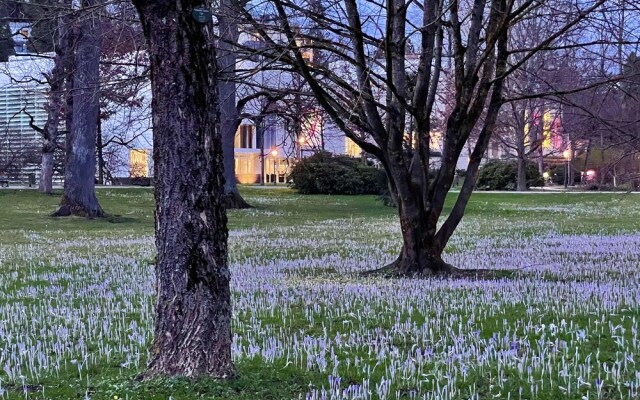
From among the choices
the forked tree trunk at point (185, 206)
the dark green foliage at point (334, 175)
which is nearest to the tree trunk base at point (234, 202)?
the dark green foliage at point (334, 175)

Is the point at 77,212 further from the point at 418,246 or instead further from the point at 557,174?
the point at 557,174

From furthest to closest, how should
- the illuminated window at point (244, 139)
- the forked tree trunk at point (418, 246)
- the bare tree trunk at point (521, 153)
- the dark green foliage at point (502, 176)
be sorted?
the illuminated window at point (244, 139) < the dark green foliage at point (502, 176) < the bare tree trunk at point (521, 153) < the forked tree trunk at point (418, 246)

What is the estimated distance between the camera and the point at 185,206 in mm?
4363

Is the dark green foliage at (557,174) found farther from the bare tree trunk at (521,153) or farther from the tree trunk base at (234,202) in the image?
the tree trunk base at (234,202)

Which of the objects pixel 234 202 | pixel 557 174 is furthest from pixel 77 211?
pixel 557 174

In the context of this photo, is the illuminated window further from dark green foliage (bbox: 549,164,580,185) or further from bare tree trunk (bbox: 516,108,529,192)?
bare tree trunk (bbox: 516,108,529,192)

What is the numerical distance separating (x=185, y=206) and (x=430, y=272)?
22.2ft

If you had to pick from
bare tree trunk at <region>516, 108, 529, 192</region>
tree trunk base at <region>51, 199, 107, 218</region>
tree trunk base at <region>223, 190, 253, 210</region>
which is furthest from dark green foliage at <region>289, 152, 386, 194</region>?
tree trunk base at <region>51, 199, 107, 218</region>

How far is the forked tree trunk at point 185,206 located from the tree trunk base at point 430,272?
6.28 metres

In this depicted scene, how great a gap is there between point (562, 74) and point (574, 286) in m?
7.31

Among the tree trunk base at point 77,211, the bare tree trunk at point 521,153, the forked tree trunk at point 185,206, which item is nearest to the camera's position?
the forked tree trunk at point 185,206

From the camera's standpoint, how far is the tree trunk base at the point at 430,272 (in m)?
10.5

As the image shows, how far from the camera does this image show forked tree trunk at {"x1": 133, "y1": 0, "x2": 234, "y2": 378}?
172 inches

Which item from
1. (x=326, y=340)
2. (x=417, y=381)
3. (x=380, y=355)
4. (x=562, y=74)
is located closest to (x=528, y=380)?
(x=417, y=381)
